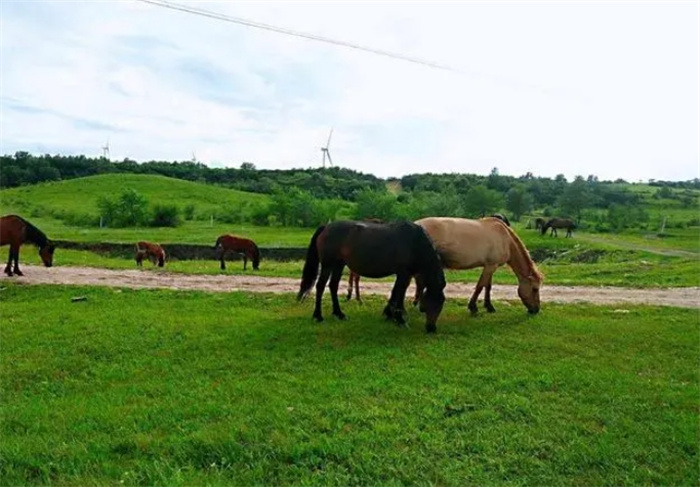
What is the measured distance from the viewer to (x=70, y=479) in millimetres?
4238

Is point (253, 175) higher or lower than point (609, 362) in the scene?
higher

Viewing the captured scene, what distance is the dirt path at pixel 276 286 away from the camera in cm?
1296

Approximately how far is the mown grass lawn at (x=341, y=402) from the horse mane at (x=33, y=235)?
6.29 m

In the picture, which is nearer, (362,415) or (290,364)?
(362,415)

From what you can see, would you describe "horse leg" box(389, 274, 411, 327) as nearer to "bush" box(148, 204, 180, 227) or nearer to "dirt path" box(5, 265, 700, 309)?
"dirt path" box(5, 265, 700, 309)

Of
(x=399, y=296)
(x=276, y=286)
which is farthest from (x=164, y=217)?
(x=399, y=296)

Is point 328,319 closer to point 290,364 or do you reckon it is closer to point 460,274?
point 290,364

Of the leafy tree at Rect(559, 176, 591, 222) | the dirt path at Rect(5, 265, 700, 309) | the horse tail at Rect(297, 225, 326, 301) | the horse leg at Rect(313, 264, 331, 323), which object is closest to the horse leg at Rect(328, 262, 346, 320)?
the horse leg at Rect(313, 264, 331, 323)

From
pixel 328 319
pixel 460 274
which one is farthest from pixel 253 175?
pixel 328 319

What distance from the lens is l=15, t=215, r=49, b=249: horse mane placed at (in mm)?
14836

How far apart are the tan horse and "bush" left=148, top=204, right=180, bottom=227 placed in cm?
5187

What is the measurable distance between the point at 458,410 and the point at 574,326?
195 inches

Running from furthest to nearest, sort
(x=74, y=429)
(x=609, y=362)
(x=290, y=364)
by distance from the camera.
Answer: (x=609, y=362) < (x=290, y=364) < (x=74, y=429)

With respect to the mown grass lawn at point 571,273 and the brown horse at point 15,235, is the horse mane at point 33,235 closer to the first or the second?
the brown horse at point 15,235
